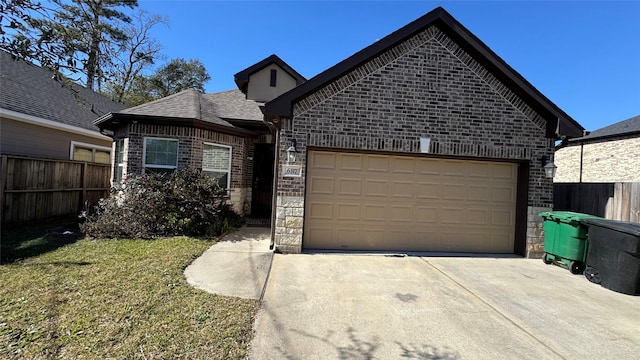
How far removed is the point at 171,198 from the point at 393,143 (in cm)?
537

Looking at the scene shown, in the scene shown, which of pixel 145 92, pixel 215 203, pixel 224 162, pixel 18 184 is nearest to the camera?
pixel 18 184

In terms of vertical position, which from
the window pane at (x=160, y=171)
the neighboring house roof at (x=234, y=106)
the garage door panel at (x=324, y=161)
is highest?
the neighboring house roof at (x=234, y=106)

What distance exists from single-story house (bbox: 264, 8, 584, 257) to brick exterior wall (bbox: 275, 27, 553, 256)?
0.9 inches

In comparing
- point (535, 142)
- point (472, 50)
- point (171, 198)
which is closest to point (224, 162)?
point (171, 198)

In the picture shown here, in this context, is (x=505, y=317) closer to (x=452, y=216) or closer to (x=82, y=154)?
(x=452, y=216)

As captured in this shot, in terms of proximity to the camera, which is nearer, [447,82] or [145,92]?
[447,82]

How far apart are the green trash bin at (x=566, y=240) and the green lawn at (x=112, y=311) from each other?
19.7ft

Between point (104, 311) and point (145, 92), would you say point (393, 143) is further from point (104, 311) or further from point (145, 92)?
point (145, 92)

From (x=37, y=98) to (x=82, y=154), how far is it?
2.28 meters

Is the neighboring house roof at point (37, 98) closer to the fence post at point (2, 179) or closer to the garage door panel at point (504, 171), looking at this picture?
the fence post at point (2, 179)

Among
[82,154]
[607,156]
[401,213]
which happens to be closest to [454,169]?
[401,213]

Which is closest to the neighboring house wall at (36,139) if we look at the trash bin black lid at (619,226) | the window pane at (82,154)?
the window pane at (82,154)

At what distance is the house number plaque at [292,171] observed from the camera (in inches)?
267

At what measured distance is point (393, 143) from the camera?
7043mm
